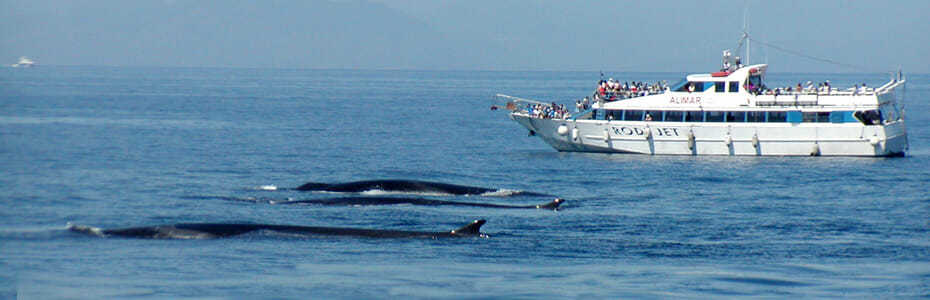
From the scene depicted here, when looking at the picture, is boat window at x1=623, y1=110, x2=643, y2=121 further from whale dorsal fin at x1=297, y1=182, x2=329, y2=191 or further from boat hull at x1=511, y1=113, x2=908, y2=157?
whale dorsal fin at x1=297, y1=182, x2=329, y2=191

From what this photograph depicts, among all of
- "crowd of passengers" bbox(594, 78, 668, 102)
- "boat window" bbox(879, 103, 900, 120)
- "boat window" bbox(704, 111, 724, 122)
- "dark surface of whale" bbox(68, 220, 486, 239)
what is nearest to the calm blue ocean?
"dark surface of whale" bbox(68, 220, 486, 239)

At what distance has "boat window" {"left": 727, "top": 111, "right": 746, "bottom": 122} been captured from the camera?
62.5 metres

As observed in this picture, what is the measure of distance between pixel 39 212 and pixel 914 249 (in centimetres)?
2305

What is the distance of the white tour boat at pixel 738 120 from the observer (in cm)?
6175

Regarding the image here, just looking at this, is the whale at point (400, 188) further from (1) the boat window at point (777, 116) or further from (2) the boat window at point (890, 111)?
(2) the boat window at point (890, 111)

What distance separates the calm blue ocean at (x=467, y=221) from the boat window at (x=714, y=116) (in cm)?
215

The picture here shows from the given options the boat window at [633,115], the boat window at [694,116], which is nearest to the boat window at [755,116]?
the boat window at [694,116]

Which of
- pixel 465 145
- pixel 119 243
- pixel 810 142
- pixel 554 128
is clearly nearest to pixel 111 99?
pixel 465 145

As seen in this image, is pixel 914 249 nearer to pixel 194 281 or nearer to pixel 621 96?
pixel 194 281

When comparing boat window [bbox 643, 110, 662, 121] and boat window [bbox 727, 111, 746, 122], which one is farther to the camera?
boat window [bbox 643, 110, 662, 121]

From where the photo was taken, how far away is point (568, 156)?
214ft

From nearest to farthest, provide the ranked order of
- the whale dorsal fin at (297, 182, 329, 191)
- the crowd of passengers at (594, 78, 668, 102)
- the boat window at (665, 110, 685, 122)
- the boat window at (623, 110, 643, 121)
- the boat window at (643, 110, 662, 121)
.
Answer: the whale dorsal fin at (297, 182, 329, 191), the boat window at (665, 110, 685, 122), the boat window at (643, 110, 662, 121), the boat window at (623, 110, 643, 121), the crowd of passengers at (594, 78, 668, 102)

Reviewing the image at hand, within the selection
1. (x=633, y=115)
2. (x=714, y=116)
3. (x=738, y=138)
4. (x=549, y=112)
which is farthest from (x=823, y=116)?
(x=549, y=112)

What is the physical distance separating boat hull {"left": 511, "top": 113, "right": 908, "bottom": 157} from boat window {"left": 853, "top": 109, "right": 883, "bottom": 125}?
274 mm
